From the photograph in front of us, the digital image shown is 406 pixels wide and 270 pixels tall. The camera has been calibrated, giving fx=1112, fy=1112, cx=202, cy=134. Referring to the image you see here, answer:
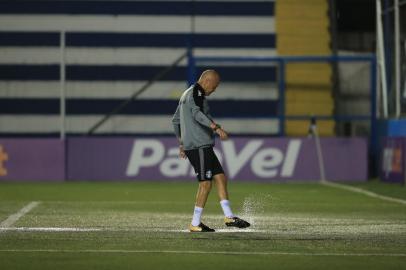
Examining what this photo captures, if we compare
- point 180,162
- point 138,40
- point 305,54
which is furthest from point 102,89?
point 180,162

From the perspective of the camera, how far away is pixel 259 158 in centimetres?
2578

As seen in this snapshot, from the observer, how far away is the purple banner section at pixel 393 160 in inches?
917

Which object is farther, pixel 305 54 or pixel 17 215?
pixel 305 54

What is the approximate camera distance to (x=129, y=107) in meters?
30.3

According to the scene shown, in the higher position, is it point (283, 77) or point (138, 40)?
point (138, 40)

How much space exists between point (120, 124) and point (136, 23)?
3.53m

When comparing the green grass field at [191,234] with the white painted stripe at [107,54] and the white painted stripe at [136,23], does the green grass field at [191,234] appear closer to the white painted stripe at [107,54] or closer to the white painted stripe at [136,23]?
the white painted stripe at [107,54]

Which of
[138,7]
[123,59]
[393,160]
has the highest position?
[138,7]

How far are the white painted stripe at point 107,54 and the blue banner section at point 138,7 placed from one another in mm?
1099

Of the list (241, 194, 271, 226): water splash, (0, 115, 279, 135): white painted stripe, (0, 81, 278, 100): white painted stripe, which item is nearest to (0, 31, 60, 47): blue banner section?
(0, 81, 278, 100): white painted stripe

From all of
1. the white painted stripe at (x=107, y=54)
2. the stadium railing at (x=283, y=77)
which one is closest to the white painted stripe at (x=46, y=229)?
the stadium railing at (x=283, y=77)

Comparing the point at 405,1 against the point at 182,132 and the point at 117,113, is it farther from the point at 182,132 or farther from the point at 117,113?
the point at 182,132

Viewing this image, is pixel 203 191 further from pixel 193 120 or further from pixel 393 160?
pixel 393 160

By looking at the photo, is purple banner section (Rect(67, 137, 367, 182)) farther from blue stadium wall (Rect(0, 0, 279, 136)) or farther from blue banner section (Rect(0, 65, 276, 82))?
blue banner section (Rect(0, 65, 276, 82))
